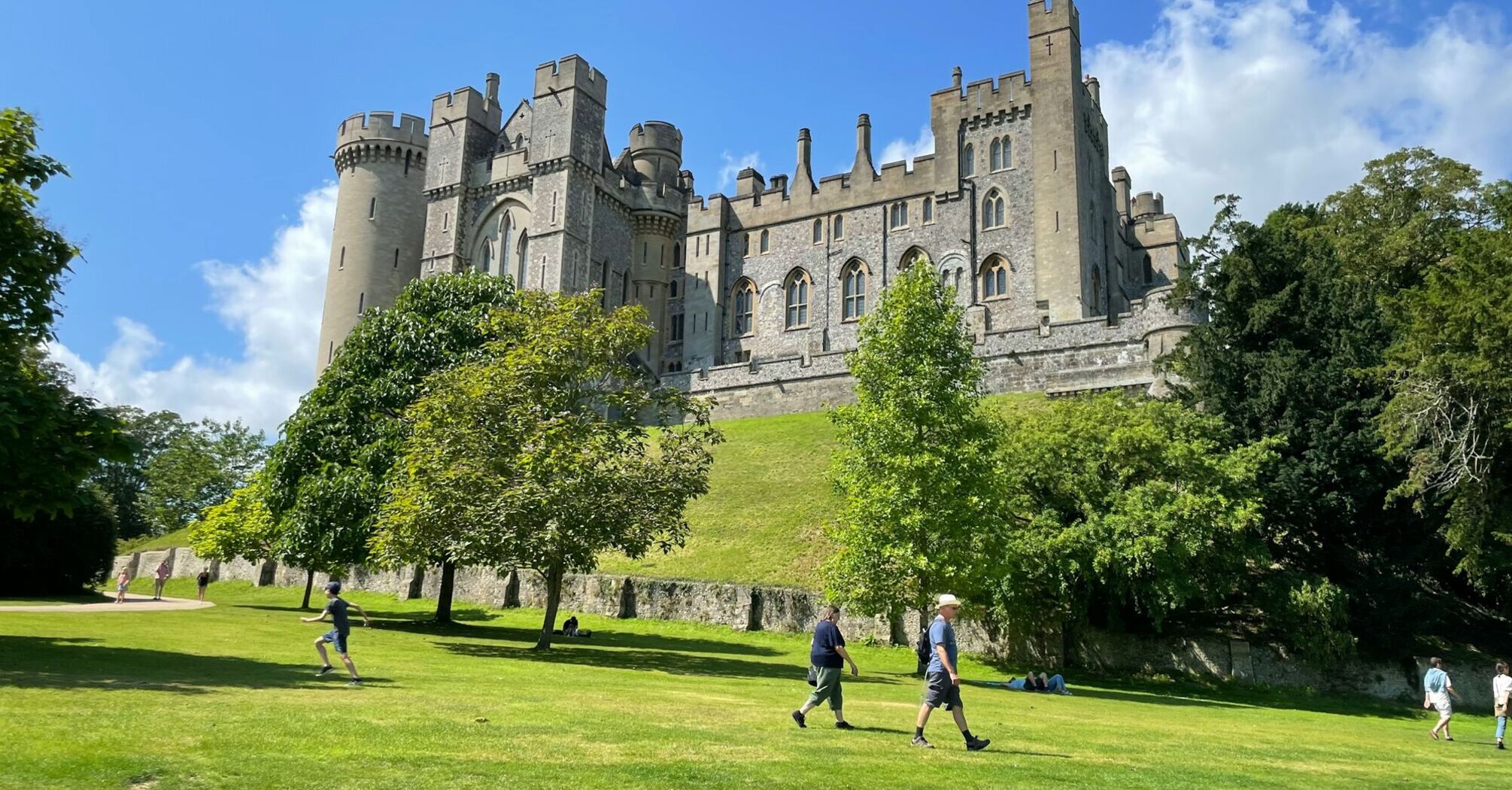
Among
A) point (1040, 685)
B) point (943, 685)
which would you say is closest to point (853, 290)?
point (1040, 685)

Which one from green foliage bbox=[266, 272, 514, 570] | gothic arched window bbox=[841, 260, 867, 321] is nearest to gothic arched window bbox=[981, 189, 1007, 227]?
gothic arched window bbox=[841, 260, 867, 321]

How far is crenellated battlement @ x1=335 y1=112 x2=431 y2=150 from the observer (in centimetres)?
7081

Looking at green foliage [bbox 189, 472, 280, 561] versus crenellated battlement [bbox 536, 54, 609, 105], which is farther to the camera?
crenellated battlement [bbox 536, 54, 609, 105]

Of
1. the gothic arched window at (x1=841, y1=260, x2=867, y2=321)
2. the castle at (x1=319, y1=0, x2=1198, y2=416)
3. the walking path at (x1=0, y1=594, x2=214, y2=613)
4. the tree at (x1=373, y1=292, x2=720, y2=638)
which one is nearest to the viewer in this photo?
the tree at (x1=373, y1=292, x2=720, y2=638)

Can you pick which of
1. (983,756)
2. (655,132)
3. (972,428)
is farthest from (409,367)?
(655,132)

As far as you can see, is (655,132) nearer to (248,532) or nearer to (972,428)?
(248,532)

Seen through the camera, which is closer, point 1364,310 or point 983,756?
point 983,756

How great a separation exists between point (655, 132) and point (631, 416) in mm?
57634

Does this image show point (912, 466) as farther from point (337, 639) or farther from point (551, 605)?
point (337, 639)

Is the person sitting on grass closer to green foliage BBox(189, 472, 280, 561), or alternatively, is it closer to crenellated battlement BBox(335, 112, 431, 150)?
green foliage BBox(189, 472, 280, 561)

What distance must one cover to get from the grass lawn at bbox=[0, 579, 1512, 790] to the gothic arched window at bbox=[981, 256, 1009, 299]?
3845cm

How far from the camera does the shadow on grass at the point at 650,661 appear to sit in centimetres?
1933

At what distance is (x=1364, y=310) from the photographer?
91.3ft

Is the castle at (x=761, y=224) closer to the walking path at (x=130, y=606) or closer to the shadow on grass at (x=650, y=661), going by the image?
the walking path at (x=130, y=606)
